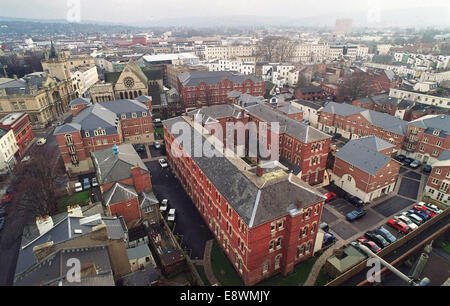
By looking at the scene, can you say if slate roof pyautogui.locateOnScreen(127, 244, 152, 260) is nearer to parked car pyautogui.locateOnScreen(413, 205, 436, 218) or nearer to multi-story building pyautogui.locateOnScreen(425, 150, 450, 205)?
parked car pyautogui.locateOnScreen(413, 205, 436, 218)

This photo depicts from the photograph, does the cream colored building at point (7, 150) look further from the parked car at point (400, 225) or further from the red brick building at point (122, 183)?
the parked car at point (400, 225)

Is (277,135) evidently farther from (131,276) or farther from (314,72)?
(314,72)

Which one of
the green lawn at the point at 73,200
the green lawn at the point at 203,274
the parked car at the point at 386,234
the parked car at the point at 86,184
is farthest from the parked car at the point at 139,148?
the parked car at the point at 386,234

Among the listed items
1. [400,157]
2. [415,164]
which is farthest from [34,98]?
[415,164]

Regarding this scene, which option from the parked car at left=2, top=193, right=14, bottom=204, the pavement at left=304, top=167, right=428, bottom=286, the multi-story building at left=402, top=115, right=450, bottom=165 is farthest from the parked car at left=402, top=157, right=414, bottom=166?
the parked car at left=2, top=193, right=14, bottom=204

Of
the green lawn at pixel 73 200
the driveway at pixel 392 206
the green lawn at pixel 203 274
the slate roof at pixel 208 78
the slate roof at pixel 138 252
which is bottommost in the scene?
the driveway at pixel 392 206
